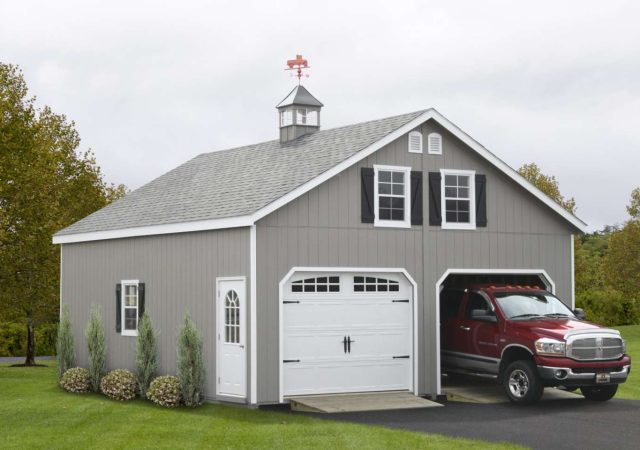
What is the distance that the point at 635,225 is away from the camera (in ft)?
160

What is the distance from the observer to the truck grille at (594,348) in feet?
63.9

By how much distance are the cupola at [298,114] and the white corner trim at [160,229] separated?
4551 millimetres

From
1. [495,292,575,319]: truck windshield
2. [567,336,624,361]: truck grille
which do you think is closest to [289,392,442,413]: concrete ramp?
[495,292,575,319]: truck windshield

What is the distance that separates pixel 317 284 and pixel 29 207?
1484 centimetres

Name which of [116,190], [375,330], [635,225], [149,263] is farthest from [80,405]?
[635,225]

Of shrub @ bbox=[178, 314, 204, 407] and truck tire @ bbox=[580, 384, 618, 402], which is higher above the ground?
shrub @ bbox=[178, 314, 204, 407]

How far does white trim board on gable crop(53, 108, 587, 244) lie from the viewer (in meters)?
20.2

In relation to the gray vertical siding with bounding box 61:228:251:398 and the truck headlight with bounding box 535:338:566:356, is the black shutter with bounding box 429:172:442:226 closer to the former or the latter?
the truck headlight with bounding box 535:338:566:356

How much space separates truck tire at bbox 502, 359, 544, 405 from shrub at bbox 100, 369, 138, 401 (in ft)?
26.3

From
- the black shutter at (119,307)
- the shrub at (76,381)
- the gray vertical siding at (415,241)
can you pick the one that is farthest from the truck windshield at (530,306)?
the shrub at (76,381)

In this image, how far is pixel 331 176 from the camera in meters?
20.9

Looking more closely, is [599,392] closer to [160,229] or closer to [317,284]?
[317,284]

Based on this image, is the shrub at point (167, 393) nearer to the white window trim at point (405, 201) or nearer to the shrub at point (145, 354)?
the shrub at point (145, 354)

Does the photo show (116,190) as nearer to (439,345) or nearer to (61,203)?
(61,203)
